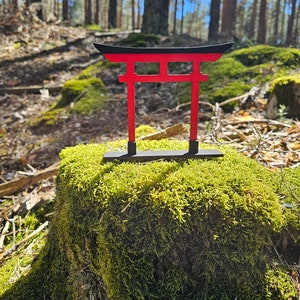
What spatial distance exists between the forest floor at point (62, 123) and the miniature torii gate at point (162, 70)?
0.75 meters

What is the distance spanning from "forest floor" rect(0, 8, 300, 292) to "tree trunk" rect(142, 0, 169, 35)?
192 cm

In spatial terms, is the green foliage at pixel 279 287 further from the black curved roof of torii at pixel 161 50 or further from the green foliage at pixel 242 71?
the green foliage at pixel 242 71

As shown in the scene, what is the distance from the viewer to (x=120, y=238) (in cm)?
168

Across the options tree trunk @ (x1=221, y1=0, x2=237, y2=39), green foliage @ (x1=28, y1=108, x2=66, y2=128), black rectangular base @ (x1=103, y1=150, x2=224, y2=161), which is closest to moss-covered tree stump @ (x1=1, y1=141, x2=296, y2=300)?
black rectangular base @ (x1=103, y1=150, x2=224, y2=161)

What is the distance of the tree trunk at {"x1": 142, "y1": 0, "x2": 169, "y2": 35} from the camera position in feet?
31.4

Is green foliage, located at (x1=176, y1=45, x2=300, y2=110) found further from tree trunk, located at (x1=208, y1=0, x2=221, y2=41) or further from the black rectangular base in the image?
tree trunk, located at (x1=208, y1=0, x2=221, y2=41)

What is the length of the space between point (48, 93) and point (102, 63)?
1668 millimetres

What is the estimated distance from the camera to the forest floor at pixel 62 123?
3.16 meters

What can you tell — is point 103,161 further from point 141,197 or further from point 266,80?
point 266,80

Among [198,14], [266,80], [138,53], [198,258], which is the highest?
[198,14]

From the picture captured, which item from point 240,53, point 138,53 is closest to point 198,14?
point 240,53

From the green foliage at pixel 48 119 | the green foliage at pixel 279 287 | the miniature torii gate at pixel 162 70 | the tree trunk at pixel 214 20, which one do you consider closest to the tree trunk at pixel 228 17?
the tree trunk at pixel 214 20

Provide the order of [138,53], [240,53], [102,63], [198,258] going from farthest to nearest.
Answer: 1. [102,63]
2. [240,53]
3. [138,53]
4. [198,258]

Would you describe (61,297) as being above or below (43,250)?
below
